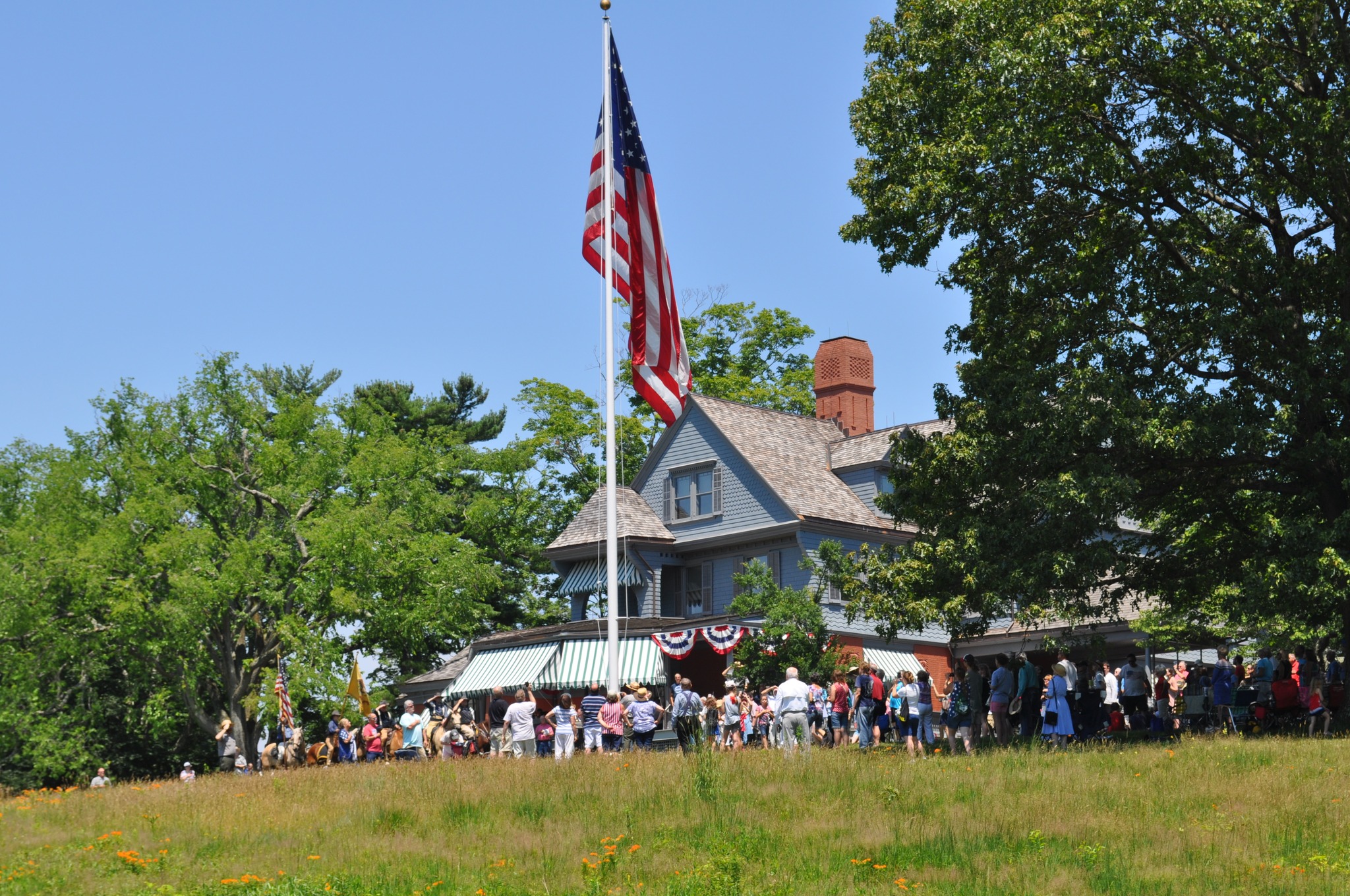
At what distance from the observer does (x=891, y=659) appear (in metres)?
46.9

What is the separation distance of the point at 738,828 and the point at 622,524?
32.2 m

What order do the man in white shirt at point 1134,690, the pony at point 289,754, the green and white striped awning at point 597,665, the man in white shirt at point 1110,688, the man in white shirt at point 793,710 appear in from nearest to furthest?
1. the man in white shirt at point 793,710
2. the man in white shirt at point 1134,690
3. the man in white shirt at point 1110,688
4. the pony at point 289,754
5. the green and white striped awning at point 597,665

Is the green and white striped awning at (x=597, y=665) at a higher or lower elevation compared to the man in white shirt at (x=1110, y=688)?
higher

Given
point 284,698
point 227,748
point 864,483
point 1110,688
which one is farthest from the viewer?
point 864,483

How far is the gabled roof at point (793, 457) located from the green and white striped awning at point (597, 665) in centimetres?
680

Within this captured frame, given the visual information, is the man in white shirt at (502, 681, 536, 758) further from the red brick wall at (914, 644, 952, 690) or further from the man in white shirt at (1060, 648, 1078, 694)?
the red brick wall at (914, 644, 952, 690)

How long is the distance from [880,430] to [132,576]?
1024 inches

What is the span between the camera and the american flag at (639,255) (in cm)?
2469

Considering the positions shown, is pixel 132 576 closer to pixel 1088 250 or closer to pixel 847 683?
pixel 847 683

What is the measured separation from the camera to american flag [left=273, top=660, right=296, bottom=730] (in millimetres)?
35981

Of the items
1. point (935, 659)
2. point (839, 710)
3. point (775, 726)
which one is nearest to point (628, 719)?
point (775, 726)

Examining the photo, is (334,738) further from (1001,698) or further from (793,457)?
(793,457)

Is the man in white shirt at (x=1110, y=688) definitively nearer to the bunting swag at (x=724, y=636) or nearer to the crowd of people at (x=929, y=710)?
the crowd of people at (x=929, y=710)

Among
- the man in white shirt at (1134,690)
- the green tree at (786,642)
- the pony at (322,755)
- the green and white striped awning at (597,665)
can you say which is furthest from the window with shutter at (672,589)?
the man in white shirt at (1134,690)
